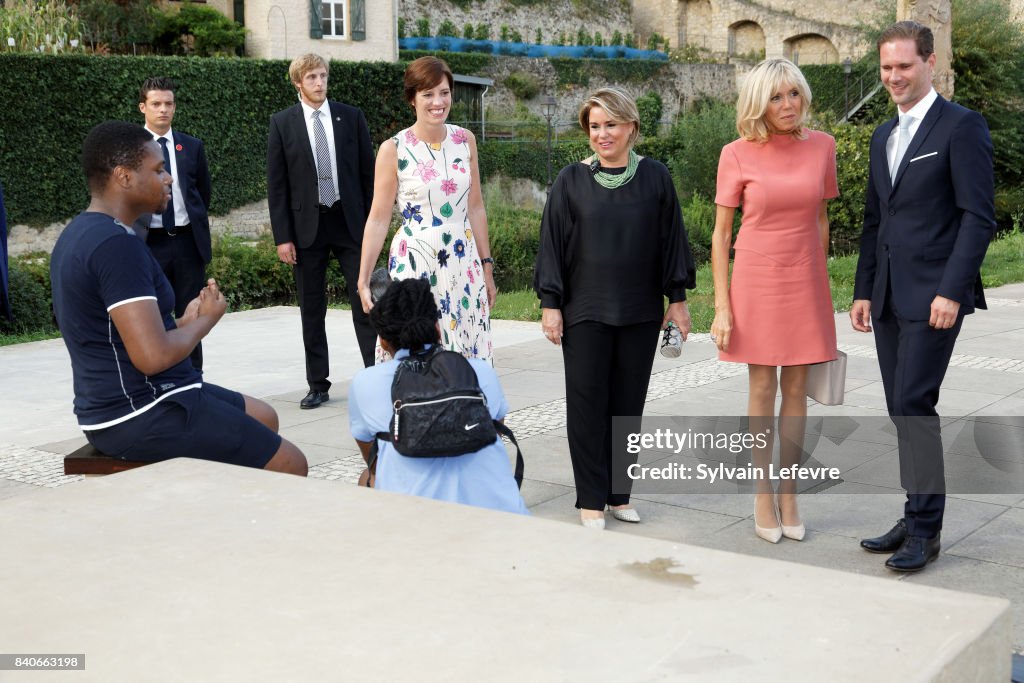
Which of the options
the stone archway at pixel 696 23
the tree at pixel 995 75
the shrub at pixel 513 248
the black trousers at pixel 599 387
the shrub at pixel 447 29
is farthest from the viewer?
the stone archway at pixel 696 23

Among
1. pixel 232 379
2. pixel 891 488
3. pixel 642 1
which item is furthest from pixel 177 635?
pixel 642 1

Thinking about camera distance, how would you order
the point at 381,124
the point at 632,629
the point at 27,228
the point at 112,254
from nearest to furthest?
1. the point at 632,629
2. the point at 112,254
3. the point at 27,228
4. the point at 381,124

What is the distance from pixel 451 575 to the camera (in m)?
2.26

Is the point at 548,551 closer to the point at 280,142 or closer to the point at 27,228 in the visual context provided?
the point at 280,142

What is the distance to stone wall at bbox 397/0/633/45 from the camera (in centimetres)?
4057

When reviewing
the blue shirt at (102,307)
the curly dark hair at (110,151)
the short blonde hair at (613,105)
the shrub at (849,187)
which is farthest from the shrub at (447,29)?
the blue shirt at (102,307)

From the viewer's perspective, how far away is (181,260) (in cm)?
730

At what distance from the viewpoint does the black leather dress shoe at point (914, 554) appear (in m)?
4.12

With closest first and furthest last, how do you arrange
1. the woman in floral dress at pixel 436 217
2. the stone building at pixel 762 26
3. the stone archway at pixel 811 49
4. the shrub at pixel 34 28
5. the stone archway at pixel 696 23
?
the woman in floral dress at pixel 436 217, the shrub at pixel 34 28, the stone building at pixel 762 26, the stone archway at pixel 811 49, the stone archway at pixel 696 23

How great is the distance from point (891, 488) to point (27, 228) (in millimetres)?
22200

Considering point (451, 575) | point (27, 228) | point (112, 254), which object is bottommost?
point (27, 228)

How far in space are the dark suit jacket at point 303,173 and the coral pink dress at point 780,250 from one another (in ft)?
10.9

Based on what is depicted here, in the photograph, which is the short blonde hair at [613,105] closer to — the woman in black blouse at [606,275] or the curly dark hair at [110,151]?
the woman in black blouse at [606,275]

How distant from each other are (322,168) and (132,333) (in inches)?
146
